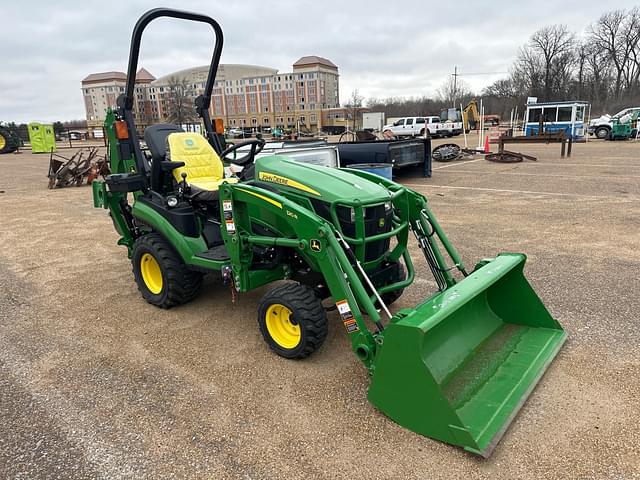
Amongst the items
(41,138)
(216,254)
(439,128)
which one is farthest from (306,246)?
(439,128)

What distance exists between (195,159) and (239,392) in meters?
2.21

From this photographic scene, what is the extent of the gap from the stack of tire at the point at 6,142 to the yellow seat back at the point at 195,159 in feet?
100

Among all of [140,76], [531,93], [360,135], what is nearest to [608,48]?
[531,93]

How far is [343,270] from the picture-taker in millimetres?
2707

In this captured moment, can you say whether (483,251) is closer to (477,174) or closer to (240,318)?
(240,318)

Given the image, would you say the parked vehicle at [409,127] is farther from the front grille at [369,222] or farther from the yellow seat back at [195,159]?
the front grille at [369,222]

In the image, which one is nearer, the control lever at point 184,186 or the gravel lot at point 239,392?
the gravel lot at point 239,392

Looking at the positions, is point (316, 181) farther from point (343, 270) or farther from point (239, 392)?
point (239, 392)

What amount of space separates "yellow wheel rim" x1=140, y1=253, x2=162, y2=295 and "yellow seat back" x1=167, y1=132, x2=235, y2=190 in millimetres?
752

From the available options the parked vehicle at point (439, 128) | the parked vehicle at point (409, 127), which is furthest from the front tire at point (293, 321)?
the parked vehicle at point (439, 128)

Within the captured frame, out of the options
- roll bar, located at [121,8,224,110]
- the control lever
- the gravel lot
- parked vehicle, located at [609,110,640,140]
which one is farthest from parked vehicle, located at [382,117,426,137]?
the control lever

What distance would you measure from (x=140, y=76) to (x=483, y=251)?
4254 mm

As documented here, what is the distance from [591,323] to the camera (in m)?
3.55

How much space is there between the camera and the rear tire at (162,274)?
12.5 ft
